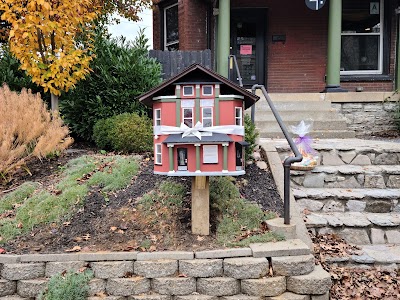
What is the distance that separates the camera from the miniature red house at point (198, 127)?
130 inches

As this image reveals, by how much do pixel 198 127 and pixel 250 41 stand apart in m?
7.64

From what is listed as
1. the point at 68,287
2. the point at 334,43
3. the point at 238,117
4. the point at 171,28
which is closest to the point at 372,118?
the point at 334,43

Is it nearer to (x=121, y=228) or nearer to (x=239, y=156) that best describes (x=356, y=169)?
(x=239, y=156)

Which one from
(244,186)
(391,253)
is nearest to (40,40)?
(244,186)

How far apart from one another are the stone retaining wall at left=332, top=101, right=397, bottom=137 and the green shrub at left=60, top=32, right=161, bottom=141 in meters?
4.62

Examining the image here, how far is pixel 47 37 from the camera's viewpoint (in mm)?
6008

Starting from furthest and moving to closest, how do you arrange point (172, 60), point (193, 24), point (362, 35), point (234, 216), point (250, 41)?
1. point (193, 24)
2. point (250, 41)
3. point (362, 35)
4. point (172, 60)
5. point (234, 216)

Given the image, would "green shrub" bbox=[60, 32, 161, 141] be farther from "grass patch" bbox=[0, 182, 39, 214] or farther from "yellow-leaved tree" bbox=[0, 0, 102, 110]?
"grass patch" bbox=[0, 182, 39, 214]

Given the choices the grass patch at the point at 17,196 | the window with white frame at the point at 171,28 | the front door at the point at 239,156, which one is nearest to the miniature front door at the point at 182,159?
the front door at the point at 239,156

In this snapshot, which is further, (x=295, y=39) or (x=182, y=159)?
(x=295, y=39)

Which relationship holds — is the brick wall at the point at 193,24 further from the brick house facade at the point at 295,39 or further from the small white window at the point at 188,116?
the small white window at the point at 188,116

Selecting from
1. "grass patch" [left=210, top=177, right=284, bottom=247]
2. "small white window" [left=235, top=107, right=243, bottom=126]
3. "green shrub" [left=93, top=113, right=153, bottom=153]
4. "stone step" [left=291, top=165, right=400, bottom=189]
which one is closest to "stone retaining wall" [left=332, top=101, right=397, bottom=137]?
"stone step" [left=291, top=165, right=400, bottom=189]

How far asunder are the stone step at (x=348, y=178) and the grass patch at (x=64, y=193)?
6.79 feet

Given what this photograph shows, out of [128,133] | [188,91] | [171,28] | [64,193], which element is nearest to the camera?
[188,91]
